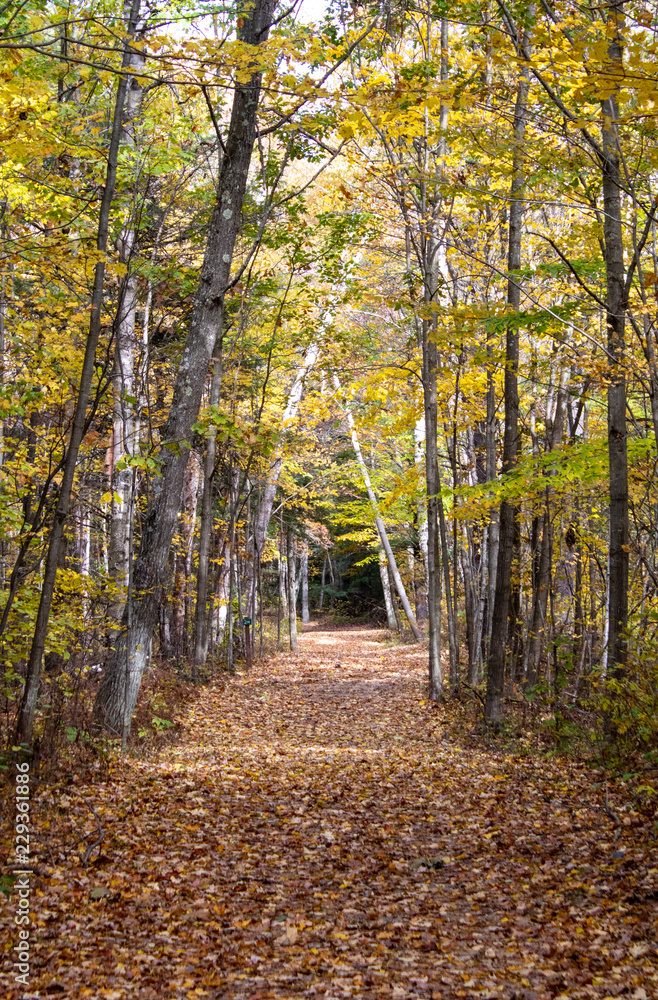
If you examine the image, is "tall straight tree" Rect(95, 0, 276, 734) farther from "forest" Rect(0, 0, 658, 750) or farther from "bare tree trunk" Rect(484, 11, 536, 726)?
"bare tree trunk" Rect(484, 11, 536, 726)

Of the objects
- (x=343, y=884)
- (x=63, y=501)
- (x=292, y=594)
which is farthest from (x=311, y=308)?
(x=343, y=884)

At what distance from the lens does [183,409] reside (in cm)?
773

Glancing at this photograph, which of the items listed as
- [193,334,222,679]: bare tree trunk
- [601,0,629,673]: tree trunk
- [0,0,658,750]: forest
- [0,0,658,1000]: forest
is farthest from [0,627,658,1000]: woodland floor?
[193,334,222,679]: bare tree trunk

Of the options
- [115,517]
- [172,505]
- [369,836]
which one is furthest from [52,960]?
[115,517]

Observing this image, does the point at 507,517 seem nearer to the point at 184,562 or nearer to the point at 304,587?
the point at 184,562

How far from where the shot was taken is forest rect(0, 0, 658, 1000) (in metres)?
3.82

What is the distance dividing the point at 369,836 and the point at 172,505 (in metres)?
4.02

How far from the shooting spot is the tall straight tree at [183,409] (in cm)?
749

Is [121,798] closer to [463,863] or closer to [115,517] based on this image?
[463,863]

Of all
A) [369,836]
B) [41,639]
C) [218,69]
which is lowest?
[369,836]

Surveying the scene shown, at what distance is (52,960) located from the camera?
3.39 m
